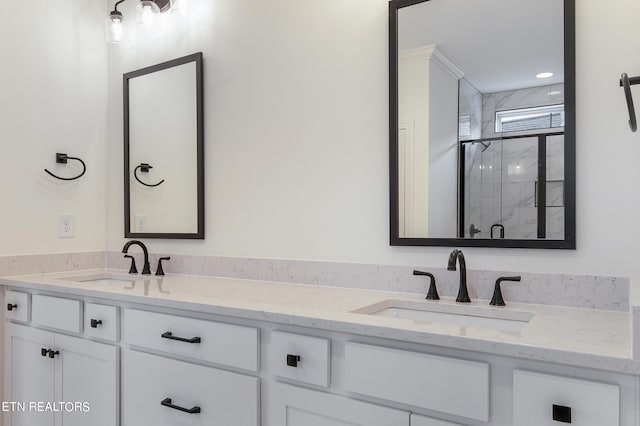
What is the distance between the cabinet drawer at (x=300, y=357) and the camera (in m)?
1.23

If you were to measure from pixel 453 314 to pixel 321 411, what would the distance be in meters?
0.54

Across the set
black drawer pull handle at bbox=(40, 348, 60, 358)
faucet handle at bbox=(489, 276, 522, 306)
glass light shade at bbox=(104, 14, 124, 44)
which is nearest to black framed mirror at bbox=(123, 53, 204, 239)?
glass light shade at bbox=(104, 14, 124, 44)

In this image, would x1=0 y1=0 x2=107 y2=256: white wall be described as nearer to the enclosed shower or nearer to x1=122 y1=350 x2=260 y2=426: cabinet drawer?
x1=122 y1=350 x2=260 y2=426: cabinet drawer

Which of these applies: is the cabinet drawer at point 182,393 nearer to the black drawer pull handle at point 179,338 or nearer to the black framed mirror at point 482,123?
the black drawer pull handle at point 179,338

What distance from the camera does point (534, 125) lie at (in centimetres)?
148

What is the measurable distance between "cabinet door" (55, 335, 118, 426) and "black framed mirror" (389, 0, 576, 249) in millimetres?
1203

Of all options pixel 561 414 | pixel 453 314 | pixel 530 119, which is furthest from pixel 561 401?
pixel 530 119

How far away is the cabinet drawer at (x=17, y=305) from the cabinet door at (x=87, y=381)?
23 centimetres

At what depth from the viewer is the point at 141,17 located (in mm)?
2453

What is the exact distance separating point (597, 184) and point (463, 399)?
0.80 metres

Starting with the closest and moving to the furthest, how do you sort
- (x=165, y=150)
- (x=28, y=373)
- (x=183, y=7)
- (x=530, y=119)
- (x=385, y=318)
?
(x=385, y=318), (x=530, y=119), (x=28, y=373), (x=183, y=7), (x=165, y=150)

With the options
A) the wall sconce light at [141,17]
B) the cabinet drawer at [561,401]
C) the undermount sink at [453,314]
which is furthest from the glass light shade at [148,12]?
the cabinet drawer at [561,401]

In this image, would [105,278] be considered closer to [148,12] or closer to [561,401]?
[148,12]

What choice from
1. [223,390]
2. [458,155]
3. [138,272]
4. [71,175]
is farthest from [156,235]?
[458,155]
